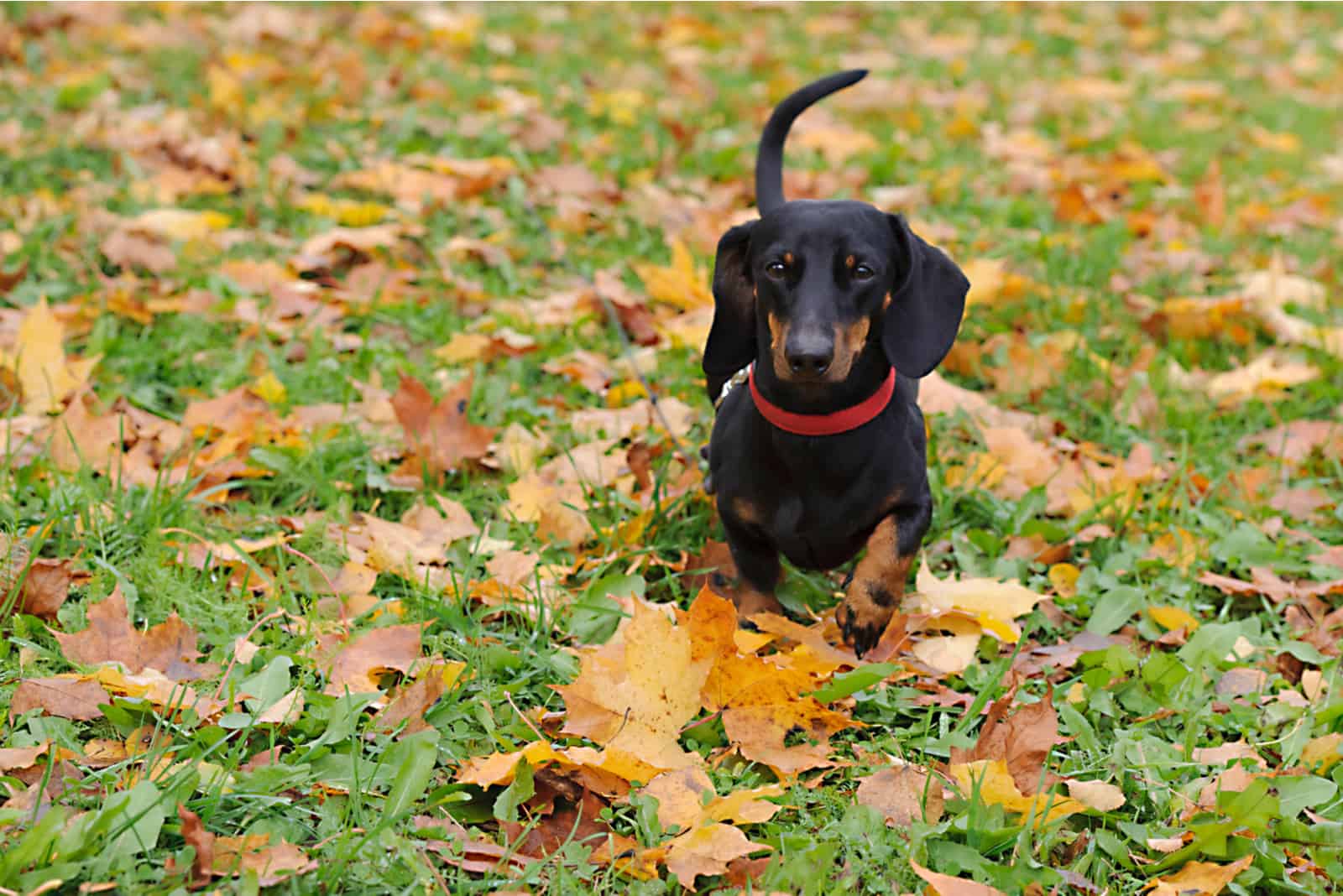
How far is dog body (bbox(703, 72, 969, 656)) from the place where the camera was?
2.31m

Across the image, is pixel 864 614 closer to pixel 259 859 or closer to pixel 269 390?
pixel 259 859

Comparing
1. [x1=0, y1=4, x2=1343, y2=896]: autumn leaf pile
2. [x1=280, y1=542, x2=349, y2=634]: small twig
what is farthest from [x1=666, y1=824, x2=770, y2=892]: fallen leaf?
[x1=280, y1=542, x2=349, y2=634]: small twig

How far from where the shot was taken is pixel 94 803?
1875mm

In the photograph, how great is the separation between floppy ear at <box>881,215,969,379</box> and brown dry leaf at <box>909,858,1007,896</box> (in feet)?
2.86

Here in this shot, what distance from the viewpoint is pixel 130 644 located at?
7.57ft

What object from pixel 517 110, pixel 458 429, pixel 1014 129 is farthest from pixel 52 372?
pixel 1014 129

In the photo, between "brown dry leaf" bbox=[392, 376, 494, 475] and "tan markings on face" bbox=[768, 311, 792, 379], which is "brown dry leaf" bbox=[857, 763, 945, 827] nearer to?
"tan markings on face" bbox=[768, 311, 792, 379]

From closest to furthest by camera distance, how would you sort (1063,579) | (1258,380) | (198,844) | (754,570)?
(198,844) → (754,570) → (1063,579) → (1258,380)

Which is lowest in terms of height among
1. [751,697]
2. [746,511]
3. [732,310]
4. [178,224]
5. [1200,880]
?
[1200,880]

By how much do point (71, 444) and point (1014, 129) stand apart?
4547 mm

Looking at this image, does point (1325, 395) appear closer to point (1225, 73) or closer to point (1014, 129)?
point (1014, 129)

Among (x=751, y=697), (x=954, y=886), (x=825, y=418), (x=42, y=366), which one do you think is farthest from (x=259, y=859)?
(x=42, y=366)

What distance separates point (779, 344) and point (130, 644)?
1224 mm

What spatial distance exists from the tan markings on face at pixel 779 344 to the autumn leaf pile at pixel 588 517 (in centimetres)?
39
